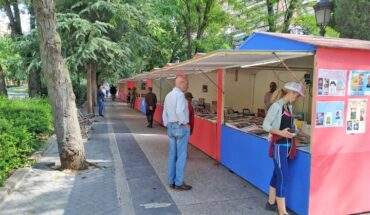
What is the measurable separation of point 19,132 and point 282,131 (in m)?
5.49

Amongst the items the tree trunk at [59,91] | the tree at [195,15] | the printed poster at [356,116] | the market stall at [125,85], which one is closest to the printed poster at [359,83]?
the printed poster at [356,116]

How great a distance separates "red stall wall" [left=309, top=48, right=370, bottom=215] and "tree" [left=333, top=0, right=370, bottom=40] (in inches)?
447

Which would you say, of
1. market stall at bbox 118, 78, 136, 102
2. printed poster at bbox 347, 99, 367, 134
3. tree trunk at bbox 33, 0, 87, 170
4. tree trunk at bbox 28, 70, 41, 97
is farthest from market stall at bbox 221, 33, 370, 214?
market stall at bbox 118, 78, 136, 102

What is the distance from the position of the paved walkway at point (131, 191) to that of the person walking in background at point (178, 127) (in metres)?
0.31

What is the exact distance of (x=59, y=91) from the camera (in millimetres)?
7078

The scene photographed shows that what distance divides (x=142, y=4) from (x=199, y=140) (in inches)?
317

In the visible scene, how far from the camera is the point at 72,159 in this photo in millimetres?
7180

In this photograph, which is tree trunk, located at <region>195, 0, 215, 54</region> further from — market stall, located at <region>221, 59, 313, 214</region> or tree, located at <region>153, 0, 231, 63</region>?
market stall, located at <region>221, 59, 313, 214</region>

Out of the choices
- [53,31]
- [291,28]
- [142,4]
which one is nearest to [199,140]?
[53,31]

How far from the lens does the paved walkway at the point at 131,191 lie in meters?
5.14

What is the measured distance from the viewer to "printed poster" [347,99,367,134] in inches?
190

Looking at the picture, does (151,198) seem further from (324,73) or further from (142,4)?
(142,4)

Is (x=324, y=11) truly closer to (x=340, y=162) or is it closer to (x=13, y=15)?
(x=340, y=162)

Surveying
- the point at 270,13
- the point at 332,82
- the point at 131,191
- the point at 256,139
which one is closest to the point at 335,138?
the point at 332,82
